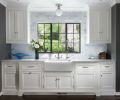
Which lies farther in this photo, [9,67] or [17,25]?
[17,25]

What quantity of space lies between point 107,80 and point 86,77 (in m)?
0.55

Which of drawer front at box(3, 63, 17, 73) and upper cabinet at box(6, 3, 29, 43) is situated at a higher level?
upper cabinet at box(6, 3, 29, 43)

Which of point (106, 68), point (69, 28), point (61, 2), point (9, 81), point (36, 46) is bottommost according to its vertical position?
point (9, 81)

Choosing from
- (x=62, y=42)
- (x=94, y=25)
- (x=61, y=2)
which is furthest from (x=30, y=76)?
(x=94, y=25)

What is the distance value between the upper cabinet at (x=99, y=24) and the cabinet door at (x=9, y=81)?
2.26 m

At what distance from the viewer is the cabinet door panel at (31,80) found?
5.50 metres

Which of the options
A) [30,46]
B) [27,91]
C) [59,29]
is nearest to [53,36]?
[59,29]

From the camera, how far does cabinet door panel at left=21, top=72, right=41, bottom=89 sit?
18.0 ft

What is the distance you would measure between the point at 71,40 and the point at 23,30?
146 cm

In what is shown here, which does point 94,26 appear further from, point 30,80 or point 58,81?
point 30,80

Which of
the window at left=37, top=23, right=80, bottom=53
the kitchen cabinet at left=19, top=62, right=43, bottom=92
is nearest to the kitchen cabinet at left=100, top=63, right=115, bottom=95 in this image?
the window at left=37, top=23, right=80, bottom=53

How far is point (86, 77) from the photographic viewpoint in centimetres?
546

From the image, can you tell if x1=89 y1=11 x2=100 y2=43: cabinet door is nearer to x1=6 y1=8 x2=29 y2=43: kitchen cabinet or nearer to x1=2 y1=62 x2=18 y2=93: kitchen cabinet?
x1=6 y1=8 x2=29 y2=43: kitchen cabinet

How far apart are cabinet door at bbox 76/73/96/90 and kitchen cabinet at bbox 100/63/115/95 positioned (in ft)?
0.78
